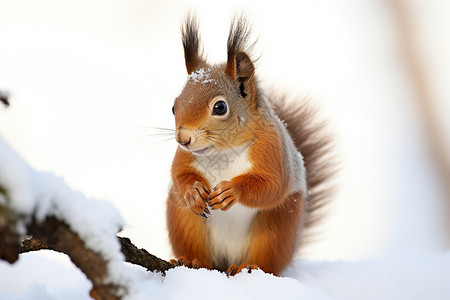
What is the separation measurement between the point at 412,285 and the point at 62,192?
1.14 metres

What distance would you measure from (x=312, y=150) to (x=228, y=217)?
679 mm

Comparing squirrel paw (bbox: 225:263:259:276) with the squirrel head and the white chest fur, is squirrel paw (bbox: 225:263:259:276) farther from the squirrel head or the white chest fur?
the squirrel head

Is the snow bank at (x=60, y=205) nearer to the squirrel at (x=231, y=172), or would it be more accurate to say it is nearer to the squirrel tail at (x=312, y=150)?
the squirrel at (x=231, y=172)

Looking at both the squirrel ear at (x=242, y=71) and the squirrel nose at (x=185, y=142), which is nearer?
the squirrel nose at (x=185, y=142)

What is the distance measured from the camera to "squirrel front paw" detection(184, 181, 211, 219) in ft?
3.80

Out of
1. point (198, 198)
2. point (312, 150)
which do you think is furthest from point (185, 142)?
point (312, 150)

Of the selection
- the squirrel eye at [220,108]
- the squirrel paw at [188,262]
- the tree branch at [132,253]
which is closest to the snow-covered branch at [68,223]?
the tree branch at [132,253]

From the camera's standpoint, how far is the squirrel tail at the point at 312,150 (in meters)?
1.89

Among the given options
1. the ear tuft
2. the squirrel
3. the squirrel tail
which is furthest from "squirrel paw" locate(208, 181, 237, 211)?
the squirrel tail

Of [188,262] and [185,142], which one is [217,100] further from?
[188,262]

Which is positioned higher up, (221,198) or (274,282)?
(221,198)

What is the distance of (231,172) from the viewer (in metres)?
1.29

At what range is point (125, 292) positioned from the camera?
22.9 inches

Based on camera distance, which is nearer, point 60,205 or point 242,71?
point 60,205
